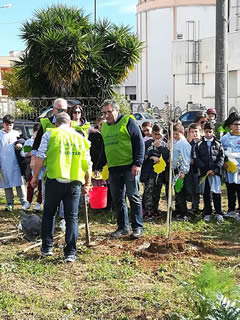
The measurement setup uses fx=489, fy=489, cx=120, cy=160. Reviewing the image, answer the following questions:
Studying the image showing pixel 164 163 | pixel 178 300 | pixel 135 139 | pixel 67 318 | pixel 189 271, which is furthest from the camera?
pixel 164 163

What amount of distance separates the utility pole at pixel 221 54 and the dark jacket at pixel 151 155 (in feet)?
16.6

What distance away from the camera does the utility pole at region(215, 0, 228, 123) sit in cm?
1241

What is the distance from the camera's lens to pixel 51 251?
5.93m

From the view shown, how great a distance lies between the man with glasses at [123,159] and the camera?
665cm

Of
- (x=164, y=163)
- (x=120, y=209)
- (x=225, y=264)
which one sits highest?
(x=164, y=163)

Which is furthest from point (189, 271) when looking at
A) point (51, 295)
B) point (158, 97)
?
point (158, 97)

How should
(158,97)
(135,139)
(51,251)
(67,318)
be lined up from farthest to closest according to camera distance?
(158,97), (135,139), (51,251), (67,318)

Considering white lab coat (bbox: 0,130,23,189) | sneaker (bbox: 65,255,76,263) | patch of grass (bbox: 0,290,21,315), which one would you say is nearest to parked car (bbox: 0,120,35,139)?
white lab coat (bbox: 0,130,23,189)

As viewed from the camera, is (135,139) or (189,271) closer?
(189,271)

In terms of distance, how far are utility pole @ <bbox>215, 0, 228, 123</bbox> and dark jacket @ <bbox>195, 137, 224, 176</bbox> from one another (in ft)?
16.4

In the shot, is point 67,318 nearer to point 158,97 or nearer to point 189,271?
point 189,271

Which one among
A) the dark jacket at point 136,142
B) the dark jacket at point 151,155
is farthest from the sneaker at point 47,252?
the dark jacket at point 151,155

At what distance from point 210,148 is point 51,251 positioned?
3.34m

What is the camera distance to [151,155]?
815 cm
